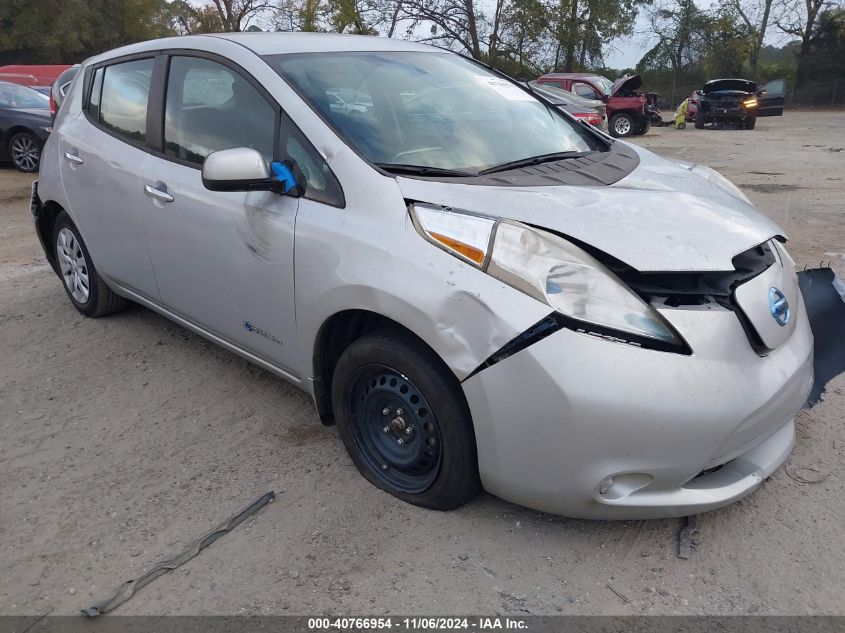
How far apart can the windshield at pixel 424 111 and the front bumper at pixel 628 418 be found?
1035 millimetres

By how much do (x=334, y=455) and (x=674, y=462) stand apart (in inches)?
57.0

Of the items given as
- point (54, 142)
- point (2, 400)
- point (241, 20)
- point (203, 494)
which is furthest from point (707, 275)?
point (241, 20)

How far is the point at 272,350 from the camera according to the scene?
3082mm

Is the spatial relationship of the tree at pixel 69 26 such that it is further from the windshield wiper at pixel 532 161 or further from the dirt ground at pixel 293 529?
the windshield wiper at pixel 532 161

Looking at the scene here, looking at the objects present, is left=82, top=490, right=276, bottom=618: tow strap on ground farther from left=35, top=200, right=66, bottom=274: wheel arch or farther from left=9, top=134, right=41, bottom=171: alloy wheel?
left=9, top=134, right=41, bottom=171: alloy wheel

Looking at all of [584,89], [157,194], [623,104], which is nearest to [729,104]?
[623,104]

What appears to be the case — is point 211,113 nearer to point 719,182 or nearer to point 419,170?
point 419,170

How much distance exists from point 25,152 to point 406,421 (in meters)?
10.8

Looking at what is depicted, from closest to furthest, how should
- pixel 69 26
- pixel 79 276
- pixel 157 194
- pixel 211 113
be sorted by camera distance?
pixel 211 113 → pixel 157 194 → pixel 79 276 → pixel 69 26

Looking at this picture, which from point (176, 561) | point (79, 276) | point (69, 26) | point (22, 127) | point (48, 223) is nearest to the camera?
point (176, 561)

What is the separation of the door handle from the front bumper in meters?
1.87

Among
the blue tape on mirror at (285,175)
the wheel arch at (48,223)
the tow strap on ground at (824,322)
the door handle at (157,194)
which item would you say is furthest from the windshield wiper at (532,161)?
the wheel arch at (48,223)

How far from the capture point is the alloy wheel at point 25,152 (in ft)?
36.3

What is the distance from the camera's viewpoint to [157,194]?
3.44 m
